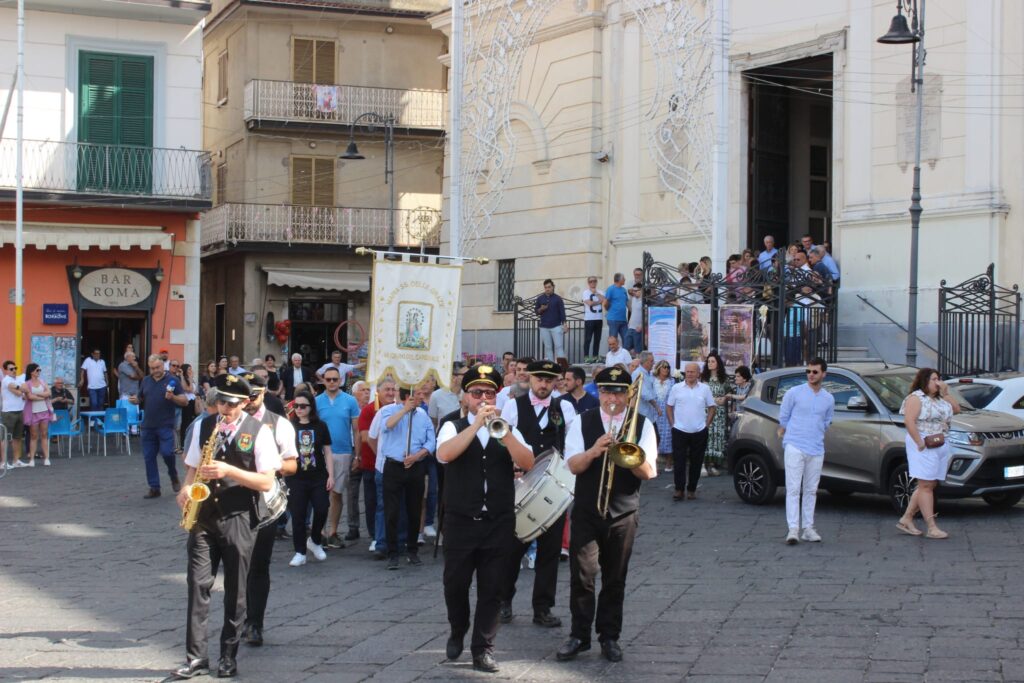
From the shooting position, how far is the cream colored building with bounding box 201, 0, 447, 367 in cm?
3656

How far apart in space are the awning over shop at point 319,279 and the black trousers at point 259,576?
1097 inches

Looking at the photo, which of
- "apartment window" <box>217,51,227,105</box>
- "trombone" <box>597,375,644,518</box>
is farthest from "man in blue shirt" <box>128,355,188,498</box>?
"apartment window" <box>217,51,227,105</box>

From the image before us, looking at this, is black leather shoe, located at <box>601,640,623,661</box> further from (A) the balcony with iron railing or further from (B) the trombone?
(A) the balcony with iron railing

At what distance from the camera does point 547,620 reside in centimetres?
934

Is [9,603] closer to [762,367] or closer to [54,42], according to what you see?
[762,367]

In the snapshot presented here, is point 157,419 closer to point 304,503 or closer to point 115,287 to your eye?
point 304,503

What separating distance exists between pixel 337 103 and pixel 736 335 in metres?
19.5

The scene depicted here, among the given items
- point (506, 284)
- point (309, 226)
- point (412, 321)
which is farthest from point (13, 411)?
point (309, 226)

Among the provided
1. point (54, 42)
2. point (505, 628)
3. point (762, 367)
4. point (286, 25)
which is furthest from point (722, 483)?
point (286, 25)

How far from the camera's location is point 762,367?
809 inches

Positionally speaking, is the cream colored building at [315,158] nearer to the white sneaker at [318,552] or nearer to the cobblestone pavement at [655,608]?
the cobblestone pavement at [655,608]

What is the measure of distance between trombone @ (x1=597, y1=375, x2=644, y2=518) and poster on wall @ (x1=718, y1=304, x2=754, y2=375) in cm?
1245

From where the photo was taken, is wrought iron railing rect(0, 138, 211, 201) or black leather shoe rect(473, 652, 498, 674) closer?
black leather shoe rect(473, 652, 498, 674)

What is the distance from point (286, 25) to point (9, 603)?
1125 inches
